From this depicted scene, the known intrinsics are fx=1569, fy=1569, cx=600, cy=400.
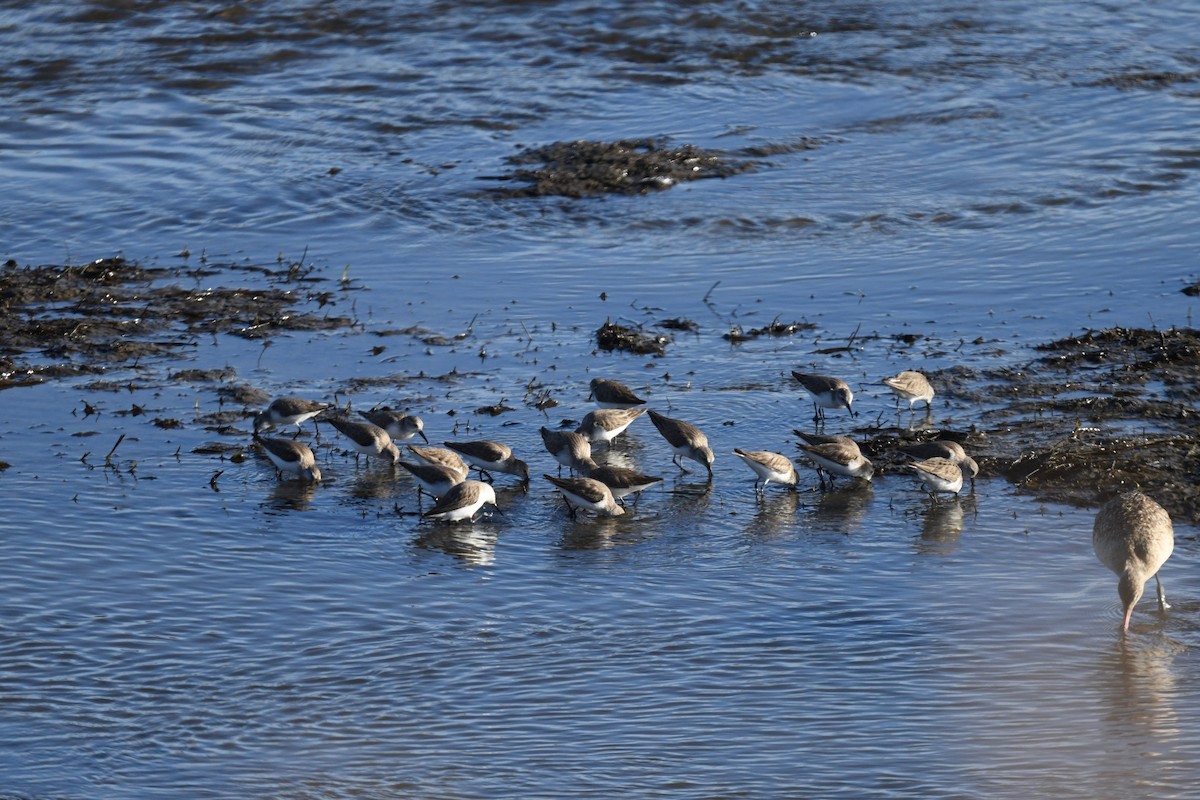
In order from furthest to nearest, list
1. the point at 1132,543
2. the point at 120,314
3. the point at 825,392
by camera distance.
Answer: the point at 120,314, the point at 825,392, the point at 1132,543

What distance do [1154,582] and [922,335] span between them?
5.06 metres

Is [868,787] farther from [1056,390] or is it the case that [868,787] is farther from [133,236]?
[133,236]

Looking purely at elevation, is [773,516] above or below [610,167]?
below

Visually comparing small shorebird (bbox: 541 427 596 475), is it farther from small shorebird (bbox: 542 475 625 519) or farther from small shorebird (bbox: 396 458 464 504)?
small shorebird (bbox: 396 458 464 504)

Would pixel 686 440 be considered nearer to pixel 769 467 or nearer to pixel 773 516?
pixel 769 467

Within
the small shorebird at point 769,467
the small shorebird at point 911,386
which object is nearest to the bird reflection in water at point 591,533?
the small shorebird at point 769,467

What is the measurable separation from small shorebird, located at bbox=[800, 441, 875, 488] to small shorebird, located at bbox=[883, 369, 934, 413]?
1.13 meters

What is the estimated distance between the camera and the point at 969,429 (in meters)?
12.1

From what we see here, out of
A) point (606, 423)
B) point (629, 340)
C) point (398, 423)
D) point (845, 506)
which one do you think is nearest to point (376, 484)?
point (398, 423)

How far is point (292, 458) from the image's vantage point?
11.4 metres

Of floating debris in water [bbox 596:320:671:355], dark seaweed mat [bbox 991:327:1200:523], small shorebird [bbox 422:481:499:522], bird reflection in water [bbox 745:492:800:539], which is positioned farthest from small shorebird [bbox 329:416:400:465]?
dark seaweed mat [bbox 991:327:1200:523]

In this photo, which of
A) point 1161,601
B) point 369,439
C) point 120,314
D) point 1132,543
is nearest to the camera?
point 1132,543

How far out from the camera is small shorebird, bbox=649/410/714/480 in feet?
37.7

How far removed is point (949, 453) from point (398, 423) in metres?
4.10
